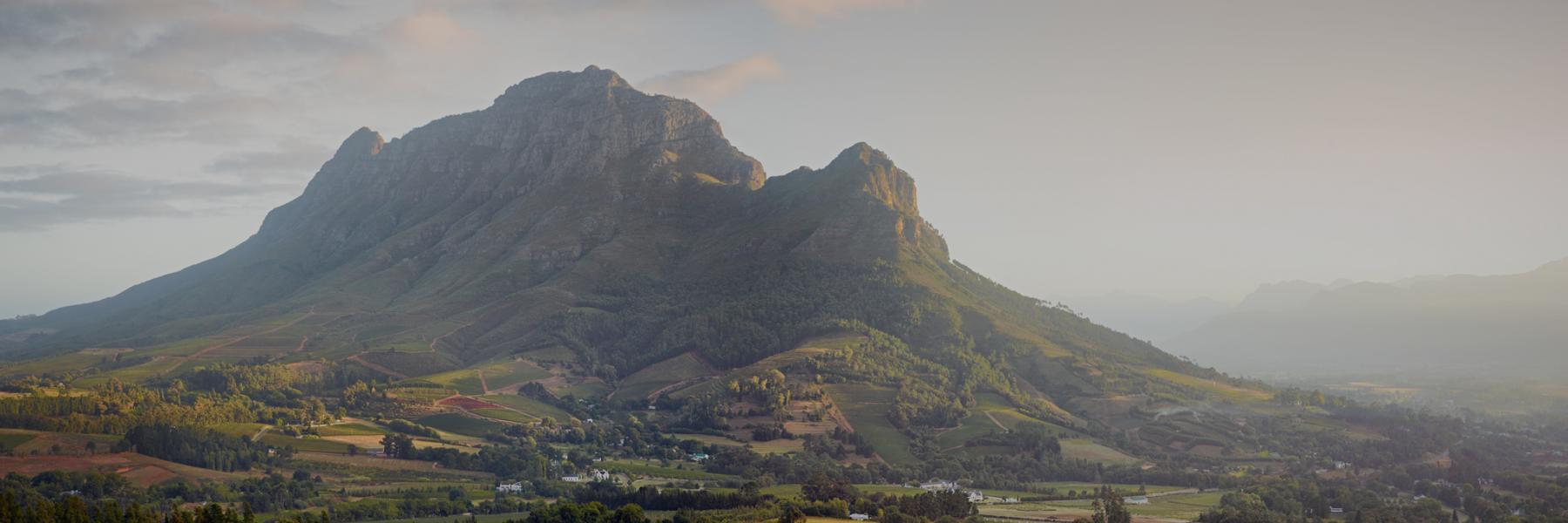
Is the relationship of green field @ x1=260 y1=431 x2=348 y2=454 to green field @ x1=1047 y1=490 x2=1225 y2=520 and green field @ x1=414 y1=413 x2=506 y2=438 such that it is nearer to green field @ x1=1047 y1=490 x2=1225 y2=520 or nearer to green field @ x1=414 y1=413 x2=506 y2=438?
green field @ x1=414 y1=413 x2=506 y2=438

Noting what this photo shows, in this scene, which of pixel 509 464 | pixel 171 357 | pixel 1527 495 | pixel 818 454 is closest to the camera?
pixel 1527 495

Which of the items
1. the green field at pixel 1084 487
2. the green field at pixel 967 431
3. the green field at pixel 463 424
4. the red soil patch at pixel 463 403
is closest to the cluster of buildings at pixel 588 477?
the green field at pixel 463 424

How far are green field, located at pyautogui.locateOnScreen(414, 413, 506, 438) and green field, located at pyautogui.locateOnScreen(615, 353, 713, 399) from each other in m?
34.9

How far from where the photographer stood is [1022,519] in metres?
104

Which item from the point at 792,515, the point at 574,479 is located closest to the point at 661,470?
the point at 574,479

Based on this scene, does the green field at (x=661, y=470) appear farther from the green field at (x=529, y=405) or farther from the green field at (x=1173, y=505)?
the green field at (x=1173, y=505)

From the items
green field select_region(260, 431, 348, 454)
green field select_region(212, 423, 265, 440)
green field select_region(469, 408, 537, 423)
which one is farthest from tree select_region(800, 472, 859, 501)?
green field select_region(212, 423, 265, 440)

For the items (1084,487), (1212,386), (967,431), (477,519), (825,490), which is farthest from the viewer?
(1212,386)

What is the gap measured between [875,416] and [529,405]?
53.7 metres

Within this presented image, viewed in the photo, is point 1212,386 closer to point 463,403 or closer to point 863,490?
point 863,490

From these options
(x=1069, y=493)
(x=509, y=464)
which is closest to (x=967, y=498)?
(x=1069, y=493)

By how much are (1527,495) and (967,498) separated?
6292 centimetres

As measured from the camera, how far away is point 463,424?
156 metres

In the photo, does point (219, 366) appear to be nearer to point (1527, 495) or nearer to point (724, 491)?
point (724, 491)
